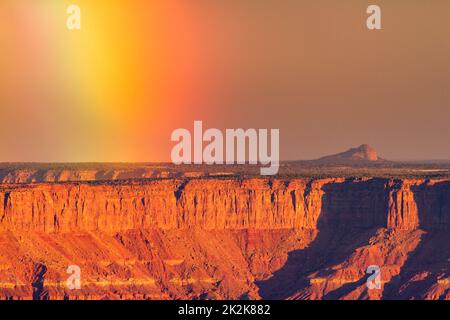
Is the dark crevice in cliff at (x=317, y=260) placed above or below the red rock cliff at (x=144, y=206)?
below

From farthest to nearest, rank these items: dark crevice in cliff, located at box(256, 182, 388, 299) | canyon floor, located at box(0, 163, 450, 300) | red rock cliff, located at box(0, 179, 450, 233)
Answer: red rock cliff, located at box(0, 179, 450, 233), dark crevice in cliff, located at box(256, 182, 388, 299), canyon floor, located at box(0, 163, 450, 300)

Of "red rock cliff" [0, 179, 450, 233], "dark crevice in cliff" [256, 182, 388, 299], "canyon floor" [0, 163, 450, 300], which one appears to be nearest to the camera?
"canyon floor" [0, 163, 450, 300]

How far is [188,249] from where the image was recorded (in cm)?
19525

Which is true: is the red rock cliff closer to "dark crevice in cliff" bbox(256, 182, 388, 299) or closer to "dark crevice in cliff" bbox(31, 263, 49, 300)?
"dark crevice in cliff" bbox(256, 182, 388, 299)

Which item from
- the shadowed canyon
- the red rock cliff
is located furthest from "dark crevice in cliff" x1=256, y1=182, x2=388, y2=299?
the red rock cliff

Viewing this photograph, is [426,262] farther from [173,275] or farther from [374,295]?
[173,275]

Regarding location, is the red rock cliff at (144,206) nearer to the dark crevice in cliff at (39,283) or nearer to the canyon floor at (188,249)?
the canyon floor at (188,249)

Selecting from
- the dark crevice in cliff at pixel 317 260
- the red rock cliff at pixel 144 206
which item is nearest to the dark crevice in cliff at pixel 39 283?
the red rock cliff at pixel 144 206

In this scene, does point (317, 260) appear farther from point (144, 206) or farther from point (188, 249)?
point (144, 206)

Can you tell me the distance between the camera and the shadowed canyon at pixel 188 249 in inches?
7101

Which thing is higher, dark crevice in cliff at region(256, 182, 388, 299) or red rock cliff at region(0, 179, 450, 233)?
red rock cliff at region(0, 179, 450, 233)

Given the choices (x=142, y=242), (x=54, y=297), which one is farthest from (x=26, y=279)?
(x=142, y=242)

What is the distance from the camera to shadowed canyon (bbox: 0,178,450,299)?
18038 cm

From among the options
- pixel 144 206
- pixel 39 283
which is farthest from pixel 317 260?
pixel 39 283
